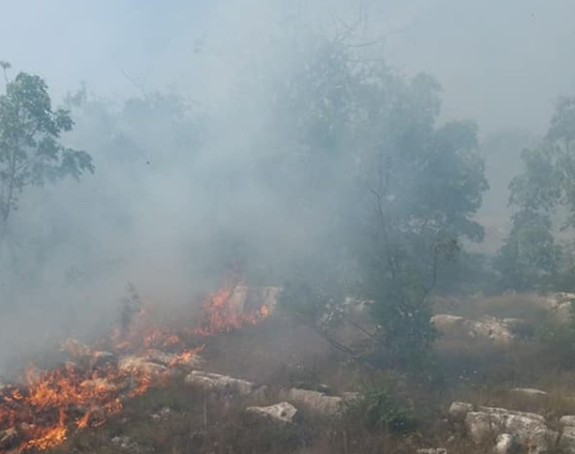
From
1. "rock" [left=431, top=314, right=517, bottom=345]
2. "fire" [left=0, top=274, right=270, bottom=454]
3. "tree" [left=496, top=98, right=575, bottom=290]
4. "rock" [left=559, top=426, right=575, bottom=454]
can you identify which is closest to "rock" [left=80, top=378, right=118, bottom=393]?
"fire" [left=0, top=274, right=270, bottom=454]

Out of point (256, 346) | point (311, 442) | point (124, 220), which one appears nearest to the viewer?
point (311, 442)

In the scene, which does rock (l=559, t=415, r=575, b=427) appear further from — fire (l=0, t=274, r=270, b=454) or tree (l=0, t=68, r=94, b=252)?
tree (l=0, t=68, r=94, b=252)

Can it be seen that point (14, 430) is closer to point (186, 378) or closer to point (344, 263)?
point (186, 378)

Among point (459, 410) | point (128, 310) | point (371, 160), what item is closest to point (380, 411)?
point (459, 410)

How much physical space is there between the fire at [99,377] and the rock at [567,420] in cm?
758

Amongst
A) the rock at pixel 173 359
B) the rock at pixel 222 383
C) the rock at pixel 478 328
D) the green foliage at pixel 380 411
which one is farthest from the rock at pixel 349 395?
the rock at pixel 478 328

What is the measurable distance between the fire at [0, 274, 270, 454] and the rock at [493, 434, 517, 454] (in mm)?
6556

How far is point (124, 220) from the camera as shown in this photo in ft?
76.4

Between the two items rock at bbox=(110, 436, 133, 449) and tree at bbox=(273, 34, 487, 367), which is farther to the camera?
tree at bbox=(273, 34, 487, 367)

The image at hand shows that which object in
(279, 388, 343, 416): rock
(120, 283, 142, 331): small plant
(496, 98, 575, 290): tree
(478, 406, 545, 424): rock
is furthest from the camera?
(496, 98, 575, 290): tree

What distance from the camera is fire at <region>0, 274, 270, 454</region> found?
33.6 feet

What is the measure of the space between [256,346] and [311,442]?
20.7 ft

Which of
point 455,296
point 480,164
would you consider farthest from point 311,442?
point 480,164

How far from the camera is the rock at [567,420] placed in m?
9.45
